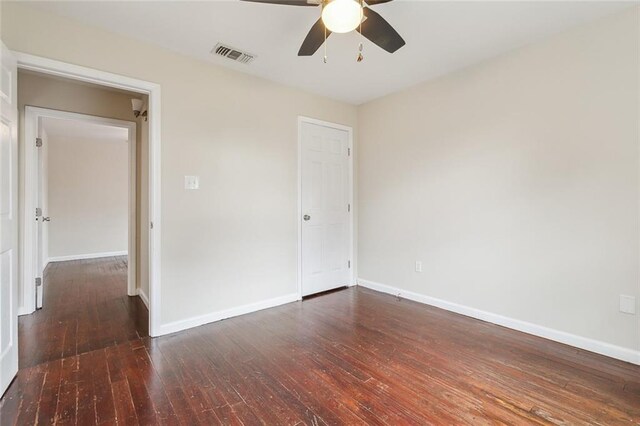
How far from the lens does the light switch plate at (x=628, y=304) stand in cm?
214

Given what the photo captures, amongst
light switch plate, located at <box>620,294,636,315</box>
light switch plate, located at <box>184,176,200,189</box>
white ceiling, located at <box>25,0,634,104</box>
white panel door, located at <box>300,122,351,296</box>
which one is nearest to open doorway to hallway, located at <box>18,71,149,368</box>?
light switch plate, located at <box>184,176,200,189</box>

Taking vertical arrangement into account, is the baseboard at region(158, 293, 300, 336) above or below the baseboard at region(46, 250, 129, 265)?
below

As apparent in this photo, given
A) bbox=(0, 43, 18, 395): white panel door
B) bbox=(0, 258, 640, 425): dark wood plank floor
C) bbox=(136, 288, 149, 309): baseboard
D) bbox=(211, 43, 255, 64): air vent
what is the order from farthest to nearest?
1. bbox=(136, 288, 149, 309): baseboard
2. bbox=(211, 43, 255, 64): air vent
3. bbox=(0, 43, 18, 395): white panel door
4. bbox=(0, 258, 640, 425): dark wood plank floor

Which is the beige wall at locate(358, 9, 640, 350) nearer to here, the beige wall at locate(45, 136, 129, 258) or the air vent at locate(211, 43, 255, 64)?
the air vent at locate(211, 43, 255, 64)

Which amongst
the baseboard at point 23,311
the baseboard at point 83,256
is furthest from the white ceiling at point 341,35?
the baseboard at point 83,256

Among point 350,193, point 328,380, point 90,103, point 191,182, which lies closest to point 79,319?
point 191,182

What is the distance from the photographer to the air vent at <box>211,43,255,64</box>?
2.64 m

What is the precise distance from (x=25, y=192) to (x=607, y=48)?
5.40 metres

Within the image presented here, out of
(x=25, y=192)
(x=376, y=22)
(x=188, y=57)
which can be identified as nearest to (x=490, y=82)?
(x=376, y=22)

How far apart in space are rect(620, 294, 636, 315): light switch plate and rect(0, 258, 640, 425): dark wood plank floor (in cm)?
38

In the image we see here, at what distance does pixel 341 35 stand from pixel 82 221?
22.0 ft

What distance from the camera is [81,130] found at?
215 inches

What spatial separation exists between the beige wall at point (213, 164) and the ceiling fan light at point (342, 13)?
174 cm

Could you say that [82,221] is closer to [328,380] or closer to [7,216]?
[7,216]
